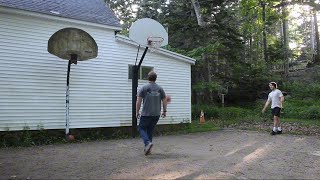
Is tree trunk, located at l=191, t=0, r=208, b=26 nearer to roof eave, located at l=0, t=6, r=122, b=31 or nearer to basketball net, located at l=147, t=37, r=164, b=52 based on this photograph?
roof eave, located at l=0, t=6, r=122, b=31

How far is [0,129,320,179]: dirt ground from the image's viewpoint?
587cm

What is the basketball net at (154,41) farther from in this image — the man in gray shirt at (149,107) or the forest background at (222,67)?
the forest background at (222,67)

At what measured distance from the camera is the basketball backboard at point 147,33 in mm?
11117

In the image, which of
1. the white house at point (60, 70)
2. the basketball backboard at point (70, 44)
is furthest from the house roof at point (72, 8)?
the basketball backboard at point (70, 44)

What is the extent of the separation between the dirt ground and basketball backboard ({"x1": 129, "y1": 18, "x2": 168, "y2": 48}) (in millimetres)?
3569

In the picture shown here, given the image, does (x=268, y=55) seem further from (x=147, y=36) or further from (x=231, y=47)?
(x=147, y=36)

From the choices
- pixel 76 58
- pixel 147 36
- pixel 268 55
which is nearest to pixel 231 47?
pixel 268 55

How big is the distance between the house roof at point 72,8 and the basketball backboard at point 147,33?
1590 millimetres

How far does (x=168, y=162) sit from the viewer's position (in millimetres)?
6875

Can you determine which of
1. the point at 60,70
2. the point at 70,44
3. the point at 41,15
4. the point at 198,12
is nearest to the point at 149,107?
the point at 70,44

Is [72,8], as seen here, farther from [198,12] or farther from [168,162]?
[198,12]

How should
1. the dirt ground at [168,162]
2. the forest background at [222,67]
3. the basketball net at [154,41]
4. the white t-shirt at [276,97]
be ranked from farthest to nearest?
1. the forest background at [222,67]
2. the white t-shirt at [276,97]
3. the basketball net at [154,41]
4. the dirt ground at [168,162]

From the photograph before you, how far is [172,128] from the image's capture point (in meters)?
14.2

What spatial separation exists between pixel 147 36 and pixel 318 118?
536 inches
